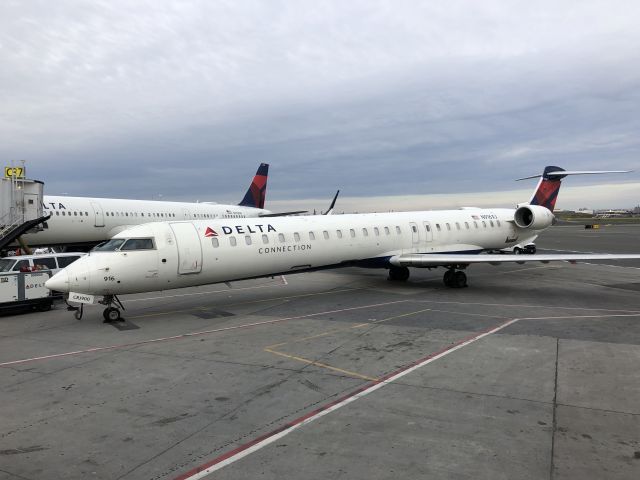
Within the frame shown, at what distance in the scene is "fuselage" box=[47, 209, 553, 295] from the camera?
11.7 metres

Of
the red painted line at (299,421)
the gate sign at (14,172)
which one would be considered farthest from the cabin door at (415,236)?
the gate sign at (14,172)

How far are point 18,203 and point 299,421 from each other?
18785 mm

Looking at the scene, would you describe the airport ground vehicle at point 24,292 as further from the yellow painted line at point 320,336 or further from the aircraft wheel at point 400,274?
the aircraft wheel at point 400,274

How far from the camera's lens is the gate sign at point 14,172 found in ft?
64.6

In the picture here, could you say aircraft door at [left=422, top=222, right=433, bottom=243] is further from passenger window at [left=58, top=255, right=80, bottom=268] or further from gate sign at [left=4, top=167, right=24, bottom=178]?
gate sign at [left=4, top=167, right=24, bottom=178]

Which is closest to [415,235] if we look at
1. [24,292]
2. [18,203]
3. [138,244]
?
[138,244]

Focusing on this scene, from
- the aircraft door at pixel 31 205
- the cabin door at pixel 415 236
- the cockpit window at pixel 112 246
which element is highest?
the aircraft door at pixel 31 205

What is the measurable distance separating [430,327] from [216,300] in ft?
24.1

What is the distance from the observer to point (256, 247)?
14047 mm

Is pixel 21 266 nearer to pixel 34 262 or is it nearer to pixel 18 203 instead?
pixel 34 262

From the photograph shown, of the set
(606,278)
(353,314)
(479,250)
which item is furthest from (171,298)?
(606,278)

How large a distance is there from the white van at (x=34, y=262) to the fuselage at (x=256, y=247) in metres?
3.95

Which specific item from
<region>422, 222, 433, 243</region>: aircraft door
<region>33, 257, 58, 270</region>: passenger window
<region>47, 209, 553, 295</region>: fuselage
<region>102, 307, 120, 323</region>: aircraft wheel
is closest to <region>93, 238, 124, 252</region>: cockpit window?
<region>47, 209, 553, 295</region>: fuselage

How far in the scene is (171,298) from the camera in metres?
15.9
